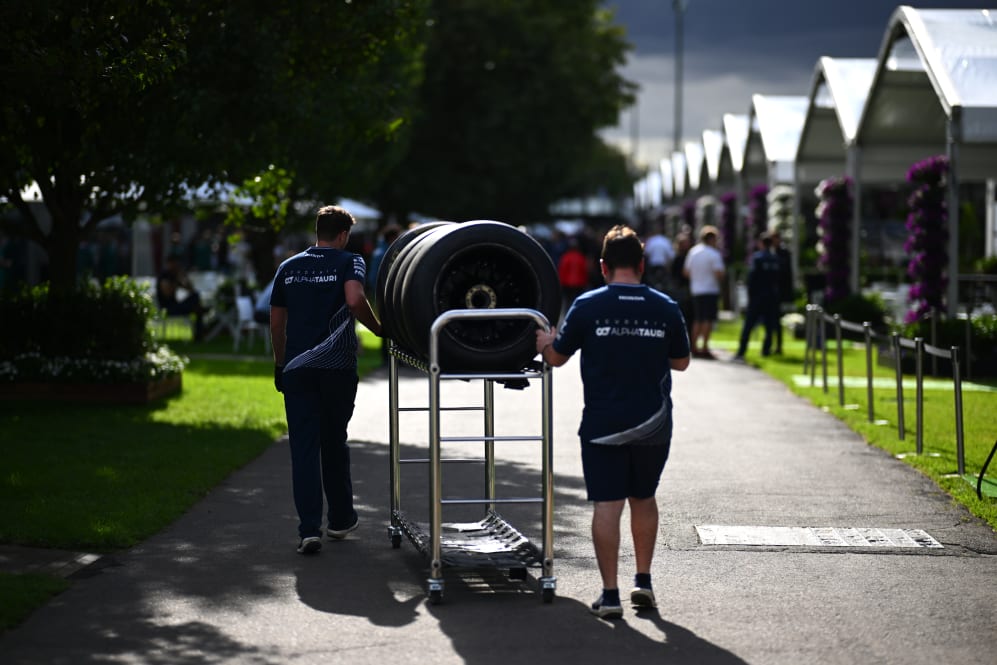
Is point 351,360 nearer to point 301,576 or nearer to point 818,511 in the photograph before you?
point 301,576

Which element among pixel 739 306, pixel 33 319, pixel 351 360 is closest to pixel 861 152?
pixel 739 306

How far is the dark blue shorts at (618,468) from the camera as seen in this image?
21.0 feet

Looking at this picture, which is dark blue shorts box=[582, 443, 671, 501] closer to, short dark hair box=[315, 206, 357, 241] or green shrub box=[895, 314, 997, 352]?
short dark hair box=[315, 206, 357, 241]

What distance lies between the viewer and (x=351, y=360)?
7.93 meters

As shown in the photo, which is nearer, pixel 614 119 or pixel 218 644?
pixel 218 644

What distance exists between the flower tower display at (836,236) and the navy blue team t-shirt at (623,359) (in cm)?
1992

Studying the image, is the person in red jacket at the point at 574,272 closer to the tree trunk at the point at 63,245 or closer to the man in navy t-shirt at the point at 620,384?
the tree trunk at the point at 63,245

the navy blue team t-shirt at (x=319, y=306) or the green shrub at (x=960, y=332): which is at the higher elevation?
the navy blue team t-shirt at (x=319, y=306)

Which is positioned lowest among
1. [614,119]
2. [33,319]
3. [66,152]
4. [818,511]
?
[818,511]

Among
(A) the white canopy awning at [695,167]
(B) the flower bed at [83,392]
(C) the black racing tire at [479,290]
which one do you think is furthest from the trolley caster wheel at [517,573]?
(A) the white canopy awning at [695,167]

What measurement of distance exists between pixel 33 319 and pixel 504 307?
377 inches

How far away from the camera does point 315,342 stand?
783 cm

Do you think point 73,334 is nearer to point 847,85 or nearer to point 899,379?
point 899,379

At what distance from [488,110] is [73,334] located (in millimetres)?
32831
